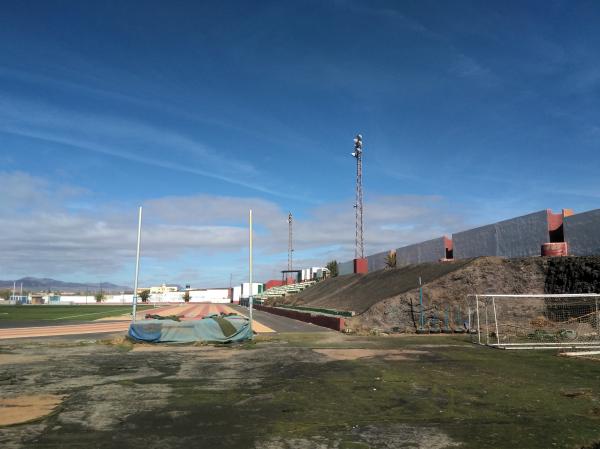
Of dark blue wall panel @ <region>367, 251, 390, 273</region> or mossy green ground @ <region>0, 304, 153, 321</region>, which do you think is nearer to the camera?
mossy green ground @ <region>0, 304, 153, 321</region>

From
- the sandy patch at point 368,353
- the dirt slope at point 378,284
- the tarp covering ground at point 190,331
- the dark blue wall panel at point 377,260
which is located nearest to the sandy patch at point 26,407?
the sandy patch at point 368,353

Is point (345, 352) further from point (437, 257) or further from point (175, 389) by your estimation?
point (437, 257)

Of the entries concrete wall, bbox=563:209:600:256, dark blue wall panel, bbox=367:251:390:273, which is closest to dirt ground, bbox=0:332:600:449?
concrete wall, bbox=563:209:600:256

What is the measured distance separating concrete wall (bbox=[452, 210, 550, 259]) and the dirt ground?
44.1 ft

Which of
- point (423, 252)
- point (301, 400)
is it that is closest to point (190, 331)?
point (301, 400)

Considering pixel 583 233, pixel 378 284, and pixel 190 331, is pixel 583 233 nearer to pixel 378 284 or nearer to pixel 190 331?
pixel 378 284

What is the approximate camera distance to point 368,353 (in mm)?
17656

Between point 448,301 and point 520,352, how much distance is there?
35.1ft

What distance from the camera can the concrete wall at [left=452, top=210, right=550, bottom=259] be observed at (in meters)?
28.4

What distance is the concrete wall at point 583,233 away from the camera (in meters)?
24.3

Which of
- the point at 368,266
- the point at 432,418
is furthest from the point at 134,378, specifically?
the point at 368,266

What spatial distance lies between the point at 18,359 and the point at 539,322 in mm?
24485

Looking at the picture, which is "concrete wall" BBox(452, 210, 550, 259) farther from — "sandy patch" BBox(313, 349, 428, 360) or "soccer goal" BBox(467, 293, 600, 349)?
"sandy patch" BBox(313, 349, 428, 360)

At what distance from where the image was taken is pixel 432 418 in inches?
321
